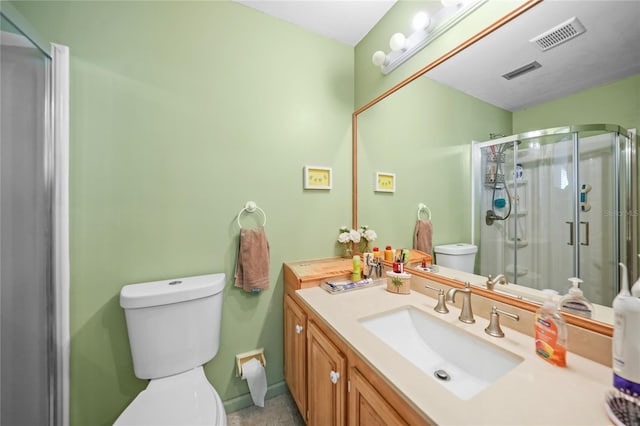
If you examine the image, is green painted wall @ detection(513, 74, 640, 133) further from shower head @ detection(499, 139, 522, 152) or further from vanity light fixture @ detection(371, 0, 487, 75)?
vanity light fixture @ detection(371, 0, 487, 75)

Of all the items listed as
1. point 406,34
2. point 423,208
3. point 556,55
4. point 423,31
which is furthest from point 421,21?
point 423,208

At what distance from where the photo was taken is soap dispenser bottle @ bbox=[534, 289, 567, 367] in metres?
0.64

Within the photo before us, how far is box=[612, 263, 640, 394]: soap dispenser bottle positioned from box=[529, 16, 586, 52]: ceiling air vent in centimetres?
80

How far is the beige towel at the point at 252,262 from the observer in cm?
133

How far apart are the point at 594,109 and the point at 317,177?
49.4 inches

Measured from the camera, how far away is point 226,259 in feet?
4.46

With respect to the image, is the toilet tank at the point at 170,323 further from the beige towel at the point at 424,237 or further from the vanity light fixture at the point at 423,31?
the vanity light fixture at the point at 423,31

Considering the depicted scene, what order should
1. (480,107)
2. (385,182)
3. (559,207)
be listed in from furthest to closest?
(385,182) → (480,107) → (559,207)

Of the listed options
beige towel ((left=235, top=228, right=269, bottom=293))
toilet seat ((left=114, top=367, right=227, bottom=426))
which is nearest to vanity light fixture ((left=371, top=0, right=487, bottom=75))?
beige towel ((left=235, top=228, right=269, bottom=293))

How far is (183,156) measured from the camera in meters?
1.26

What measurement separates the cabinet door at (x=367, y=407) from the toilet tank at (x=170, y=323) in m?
0.79

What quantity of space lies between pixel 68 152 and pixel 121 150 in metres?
0.20

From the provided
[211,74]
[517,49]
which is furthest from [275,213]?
[517,49]

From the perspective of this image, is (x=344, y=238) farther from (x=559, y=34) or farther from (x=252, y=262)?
(x=559, y=34)
